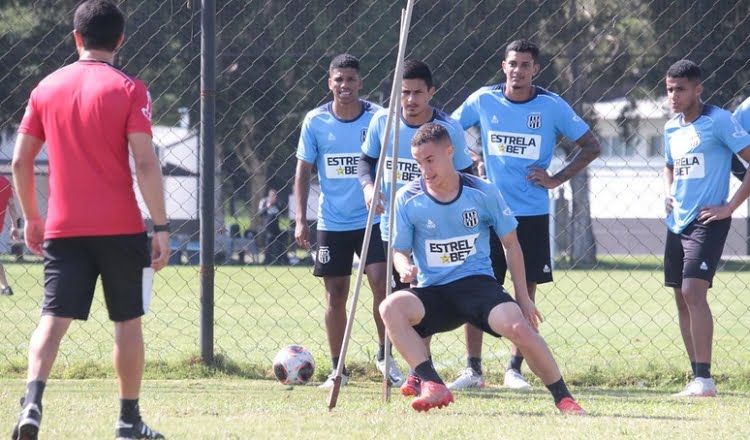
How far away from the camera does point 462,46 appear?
9.76 m

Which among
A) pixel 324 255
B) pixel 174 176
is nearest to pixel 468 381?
pixel 324 255

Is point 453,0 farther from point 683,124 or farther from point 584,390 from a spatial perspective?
point 584,390

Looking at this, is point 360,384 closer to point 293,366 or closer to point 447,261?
point 293,366

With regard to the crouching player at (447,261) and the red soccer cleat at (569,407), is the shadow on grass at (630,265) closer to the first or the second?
the crouching player at (447,261)

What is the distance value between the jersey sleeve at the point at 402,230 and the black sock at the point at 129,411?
1.63m

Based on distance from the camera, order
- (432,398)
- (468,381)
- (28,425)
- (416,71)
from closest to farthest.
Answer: (28,425)
(432,398)
(416,71)
(468,381)

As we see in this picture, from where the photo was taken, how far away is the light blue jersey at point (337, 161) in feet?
22.4

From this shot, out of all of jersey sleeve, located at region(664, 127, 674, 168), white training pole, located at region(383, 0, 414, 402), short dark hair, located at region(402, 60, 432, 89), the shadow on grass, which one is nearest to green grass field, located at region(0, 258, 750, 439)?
white training pole, located at region(383, 0, 414, 402)

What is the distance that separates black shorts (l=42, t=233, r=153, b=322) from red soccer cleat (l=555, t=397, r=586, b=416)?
2.09 meters

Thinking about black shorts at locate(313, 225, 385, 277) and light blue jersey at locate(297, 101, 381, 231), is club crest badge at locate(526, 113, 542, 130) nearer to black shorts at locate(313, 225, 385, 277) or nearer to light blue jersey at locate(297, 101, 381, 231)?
light blue jersey at locate(297, 101, 381, 231)

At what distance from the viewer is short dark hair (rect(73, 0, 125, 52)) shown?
14.8 ft

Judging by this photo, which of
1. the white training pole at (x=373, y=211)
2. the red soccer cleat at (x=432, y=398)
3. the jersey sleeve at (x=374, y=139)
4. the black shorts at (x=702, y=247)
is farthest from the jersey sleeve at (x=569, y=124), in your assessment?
the red soccer cleat at (x=432, y=398)

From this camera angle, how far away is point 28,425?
4.23 meters

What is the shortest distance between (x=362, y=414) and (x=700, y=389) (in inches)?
90.2
